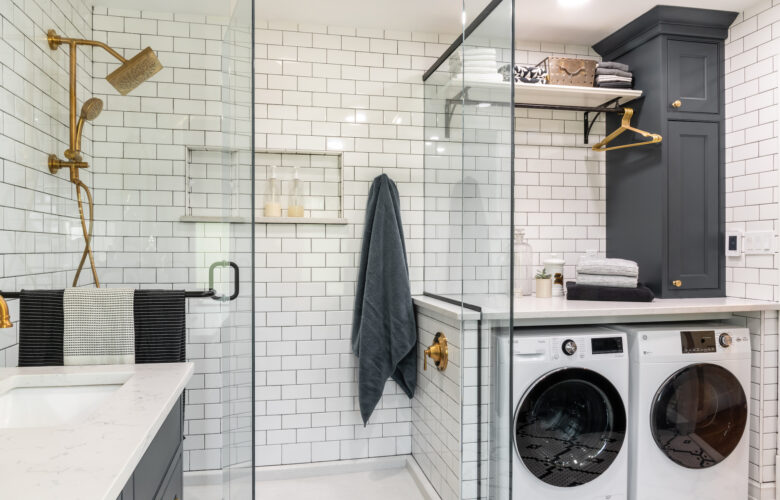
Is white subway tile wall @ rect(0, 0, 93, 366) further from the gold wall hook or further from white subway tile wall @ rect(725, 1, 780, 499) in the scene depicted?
white subway tile wall @ rect(725, 1, 780, 499)

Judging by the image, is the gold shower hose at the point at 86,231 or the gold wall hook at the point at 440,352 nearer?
the gold shower hose at the point at 86,231

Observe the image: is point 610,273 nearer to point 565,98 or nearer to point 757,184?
point 757,184

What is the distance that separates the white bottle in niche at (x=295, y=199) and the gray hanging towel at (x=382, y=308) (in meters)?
0.38

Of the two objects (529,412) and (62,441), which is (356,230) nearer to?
(529,412)

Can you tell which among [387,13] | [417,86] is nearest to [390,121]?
[417,86]

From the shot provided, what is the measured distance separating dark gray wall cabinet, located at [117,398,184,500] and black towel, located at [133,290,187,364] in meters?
0.20

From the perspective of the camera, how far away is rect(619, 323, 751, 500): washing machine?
2359 mm

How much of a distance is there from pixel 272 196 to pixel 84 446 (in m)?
2.03

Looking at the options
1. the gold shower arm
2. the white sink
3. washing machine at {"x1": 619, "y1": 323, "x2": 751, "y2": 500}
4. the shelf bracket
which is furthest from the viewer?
the shelf bracket

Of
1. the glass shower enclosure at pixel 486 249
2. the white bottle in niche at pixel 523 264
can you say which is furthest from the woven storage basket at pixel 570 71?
the glass shower enclosure at pixel 486 249

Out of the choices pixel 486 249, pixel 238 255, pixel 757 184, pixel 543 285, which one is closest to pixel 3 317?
pixel 238 255

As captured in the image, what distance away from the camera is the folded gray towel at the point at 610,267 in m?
2.66

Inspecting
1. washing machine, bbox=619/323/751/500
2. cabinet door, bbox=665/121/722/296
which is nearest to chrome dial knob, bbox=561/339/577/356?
washing machine, bbox=619/323/751/500

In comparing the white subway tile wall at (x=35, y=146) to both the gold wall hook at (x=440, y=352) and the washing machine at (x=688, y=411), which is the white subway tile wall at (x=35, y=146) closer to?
the gold wall hook at (x=440, y=352)
